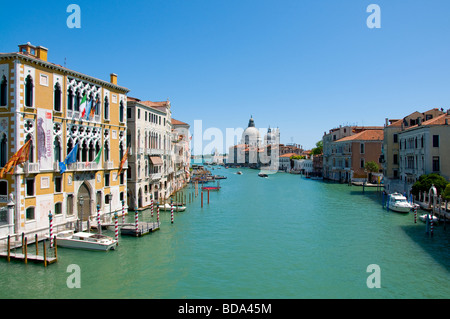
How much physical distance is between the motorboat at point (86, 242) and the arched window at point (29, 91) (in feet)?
21.1

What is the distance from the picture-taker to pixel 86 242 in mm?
16531

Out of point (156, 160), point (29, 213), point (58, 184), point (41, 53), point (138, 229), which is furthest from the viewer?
point (156, 160)

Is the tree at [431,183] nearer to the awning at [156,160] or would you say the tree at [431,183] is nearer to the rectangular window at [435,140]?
the rectangular window at [435,140]

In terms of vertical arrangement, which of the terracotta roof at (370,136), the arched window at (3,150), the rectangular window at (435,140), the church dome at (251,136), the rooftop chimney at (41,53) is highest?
the church dome at (251,136)

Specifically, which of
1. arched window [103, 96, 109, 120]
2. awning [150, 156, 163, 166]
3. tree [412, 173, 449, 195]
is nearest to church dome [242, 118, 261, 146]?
awning [150, 156, 163, 166]

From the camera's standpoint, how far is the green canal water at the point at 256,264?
40.1 feet

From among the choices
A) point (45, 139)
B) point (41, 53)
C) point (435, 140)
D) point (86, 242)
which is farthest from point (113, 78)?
point (435, 140)

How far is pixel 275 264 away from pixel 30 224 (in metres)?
11.4

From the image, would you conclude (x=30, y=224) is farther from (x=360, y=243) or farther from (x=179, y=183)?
(x=179, y=183)

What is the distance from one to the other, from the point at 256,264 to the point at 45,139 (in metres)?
11.7

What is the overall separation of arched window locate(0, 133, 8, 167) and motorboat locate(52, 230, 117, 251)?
166 inches

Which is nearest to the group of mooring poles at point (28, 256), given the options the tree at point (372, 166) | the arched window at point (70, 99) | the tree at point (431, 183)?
the arched window at point (70, 99)

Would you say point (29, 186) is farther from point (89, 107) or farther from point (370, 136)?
point (370, 136)
